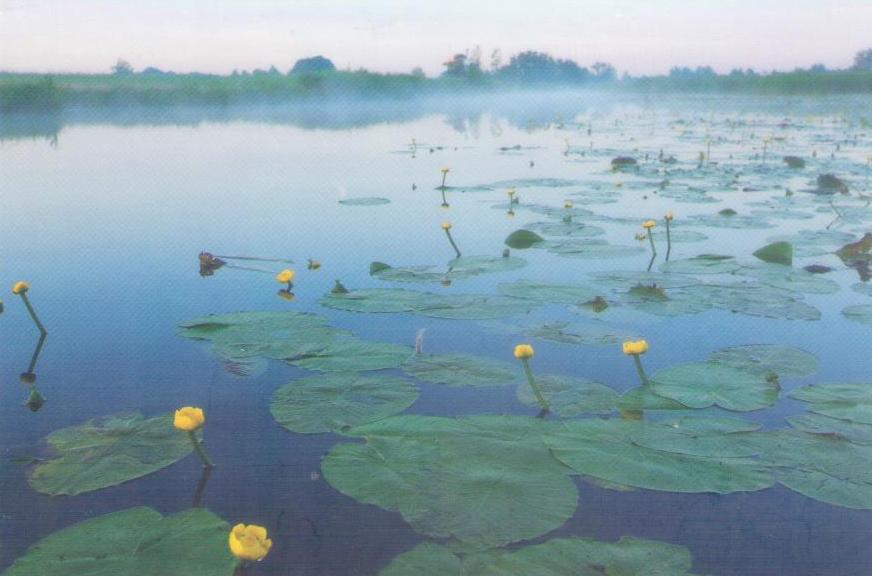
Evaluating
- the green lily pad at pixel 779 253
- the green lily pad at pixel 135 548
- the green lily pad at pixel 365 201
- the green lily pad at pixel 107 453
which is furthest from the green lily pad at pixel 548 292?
the green lily pad at pixel 365 201

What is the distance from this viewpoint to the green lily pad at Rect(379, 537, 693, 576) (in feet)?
4.65

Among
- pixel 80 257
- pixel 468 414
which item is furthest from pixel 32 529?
pixel 80 257

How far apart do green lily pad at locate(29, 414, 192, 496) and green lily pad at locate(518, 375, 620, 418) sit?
42.0 inches

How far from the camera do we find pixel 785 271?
371 cm

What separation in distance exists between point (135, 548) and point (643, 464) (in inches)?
48.0

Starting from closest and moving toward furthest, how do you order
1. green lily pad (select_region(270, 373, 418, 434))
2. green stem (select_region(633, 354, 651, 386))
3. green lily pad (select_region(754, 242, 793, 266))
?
green lily pad (select_region(270, 373, 418, 434)) → green stem (select_region(633, 354, 651, 386)) → green lily pad (select_region(754, 242, 793, 266))

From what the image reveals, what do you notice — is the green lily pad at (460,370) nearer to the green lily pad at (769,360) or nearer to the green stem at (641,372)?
the green stem at (641,372)

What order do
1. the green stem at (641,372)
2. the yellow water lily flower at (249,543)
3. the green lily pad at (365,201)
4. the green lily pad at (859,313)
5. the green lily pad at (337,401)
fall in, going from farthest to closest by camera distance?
the green lily pad at (365,201) → the green lily pad at (859,313) → the green stem at (641,372) → the green lily pad at (337,401) → the yellow water lily flower at (249,543)

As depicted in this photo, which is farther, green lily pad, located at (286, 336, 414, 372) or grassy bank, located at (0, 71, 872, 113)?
grassy bank, located at (0, 71, 872, 113)

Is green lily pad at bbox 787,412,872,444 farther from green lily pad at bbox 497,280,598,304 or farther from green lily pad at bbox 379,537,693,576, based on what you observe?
green lily pad at bbox 497,280,598,304

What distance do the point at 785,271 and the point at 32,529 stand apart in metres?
3.53

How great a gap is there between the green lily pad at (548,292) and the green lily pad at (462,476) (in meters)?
1.25

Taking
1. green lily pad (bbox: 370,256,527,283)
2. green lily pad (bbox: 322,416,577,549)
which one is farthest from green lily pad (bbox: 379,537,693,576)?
green lily pad (bbox: 370,256,527,283)

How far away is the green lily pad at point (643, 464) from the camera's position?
1732mm
